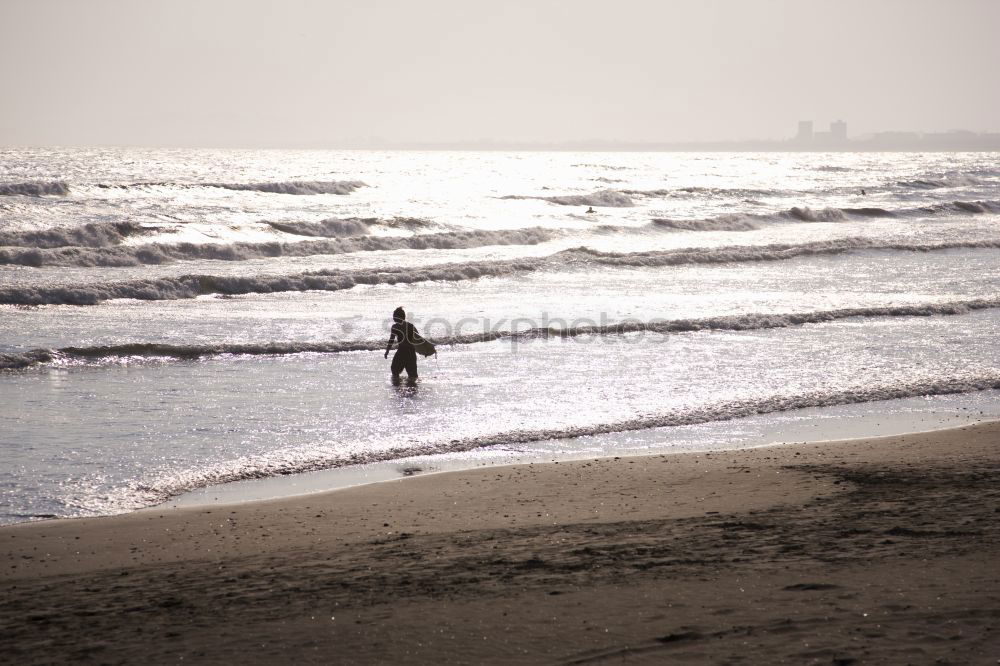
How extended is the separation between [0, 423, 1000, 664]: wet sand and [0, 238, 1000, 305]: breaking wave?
15801 millimetres

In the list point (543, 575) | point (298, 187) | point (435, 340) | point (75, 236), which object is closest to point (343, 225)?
point (75, 236)

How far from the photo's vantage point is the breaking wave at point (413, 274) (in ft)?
71.9

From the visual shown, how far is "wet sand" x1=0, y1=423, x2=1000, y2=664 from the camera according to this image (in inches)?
185

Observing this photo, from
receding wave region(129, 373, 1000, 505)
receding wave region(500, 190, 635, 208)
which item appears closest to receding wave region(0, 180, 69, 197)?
receding wave region(500, 190, 635, 208)

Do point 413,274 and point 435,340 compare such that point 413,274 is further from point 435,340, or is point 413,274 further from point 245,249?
point 435,340

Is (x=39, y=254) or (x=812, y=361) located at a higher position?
(x=39, y=254)

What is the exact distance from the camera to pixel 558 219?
49781mm

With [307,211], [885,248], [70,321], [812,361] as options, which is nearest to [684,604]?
[812,361]

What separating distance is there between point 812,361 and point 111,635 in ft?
37.8

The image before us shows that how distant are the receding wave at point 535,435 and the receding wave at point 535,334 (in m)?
5.39

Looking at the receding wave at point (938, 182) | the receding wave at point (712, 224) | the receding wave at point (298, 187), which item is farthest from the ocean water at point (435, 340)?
the receding wave at point (938, 182)

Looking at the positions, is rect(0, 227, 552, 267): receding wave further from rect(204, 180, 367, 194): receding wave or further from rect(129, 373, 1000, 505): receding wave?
rect(129, 373, 1000, 505): receding wave

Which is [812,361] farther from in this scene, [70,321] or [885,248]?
[885,248]

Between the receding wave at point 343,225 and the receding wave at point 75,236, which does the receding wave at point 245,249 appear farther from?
the receding wave at point 343,225
